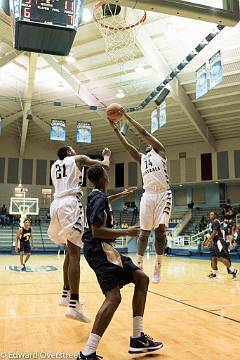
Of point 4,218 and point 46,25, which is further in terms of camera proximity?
point 4,218

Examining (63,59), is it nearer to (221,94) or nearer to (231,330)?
(221,94)

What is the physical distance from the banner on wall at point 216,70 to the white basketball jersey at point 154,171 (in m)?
7.49

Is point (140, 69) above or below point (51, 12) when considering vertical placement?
above

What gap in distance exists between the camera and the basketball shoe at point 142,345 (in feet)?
10.4

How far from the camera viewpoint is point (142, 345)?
3.18 meters

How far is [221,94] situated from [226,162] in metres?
8.13

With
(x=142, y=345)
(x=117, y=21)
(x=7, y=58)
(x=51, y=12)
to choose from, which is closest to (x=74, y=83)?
(x=7, y=58)

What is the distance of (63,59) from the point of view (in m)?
17.3

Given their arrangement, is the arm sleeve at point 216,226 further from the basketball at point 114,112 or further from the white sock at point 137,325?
the white sock at point 137,325

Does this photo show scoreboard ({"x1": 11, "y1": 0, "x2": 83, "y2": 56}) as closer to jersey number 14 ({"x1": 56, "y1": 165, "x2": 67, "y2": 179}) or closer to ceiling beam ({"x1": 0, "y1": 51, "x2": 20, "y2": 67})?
jersey number 14 ({"x1": 56, "y1": 165, "x2": 67, "y2": 179})

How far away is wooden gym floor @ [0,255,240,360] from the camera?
10.7 feet

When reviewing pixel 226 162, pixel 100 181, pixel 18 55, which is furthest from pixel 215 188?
pixel 100 181

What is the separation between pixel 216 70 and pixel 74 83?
30.5 feet

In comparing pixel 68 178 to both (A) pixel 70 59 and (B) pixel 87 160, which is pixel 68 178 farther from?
(A) pixel 70 59
